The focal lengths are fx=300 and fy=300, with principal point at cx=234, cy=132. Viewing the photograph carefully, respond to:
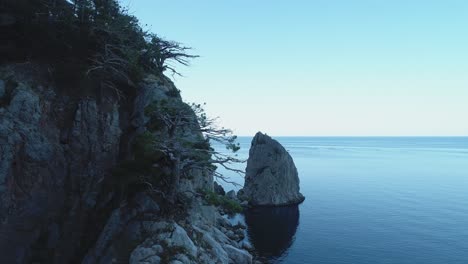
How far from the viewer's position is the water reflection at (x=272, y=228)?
3762 centimetres

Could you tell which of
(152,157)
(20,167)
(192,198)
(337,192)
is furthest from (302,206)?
(20,167)

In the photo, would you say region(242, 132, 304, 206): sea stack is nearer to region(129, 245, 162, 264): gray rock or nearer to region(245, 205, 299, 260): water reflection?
region(245, 205, 299, 260): water reflection

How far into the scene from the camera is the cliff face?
1755 centimetres

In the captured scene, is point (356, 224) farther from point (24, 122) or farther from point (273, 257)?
point (24, 122)

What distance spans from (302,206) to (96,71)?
47.7 metres

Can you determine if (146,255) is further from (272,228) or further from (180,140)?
(272,228)

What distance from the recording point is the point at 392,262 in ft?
107

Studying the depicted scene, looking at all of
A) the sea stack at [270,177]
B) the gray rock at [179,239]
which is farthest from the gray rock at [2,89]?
the sea stack at [270,177]

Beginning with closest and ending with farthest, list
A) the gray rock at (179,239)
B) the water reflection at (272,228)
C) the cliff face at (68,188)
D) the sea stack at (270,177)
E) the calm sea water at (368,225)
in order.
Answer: the cliff face at (68,188)
the gray rock at (179,239)
the calm sea water at (368,225)
the water reflection at (272,228)
the sea stack at (270,177)

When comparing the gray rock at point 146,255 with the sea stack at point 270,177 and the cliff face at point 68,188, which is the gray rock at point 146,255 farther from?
the sea stack at point 270,177

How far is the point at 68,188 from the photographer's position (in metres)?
19.7

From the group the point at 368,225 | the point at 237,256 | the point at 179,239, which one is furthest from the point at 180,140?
→ the point at 368,225

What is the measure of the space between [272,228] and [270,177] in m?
17.5

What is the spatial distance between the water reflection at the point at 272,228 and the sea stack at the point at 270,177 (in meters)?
2.55
